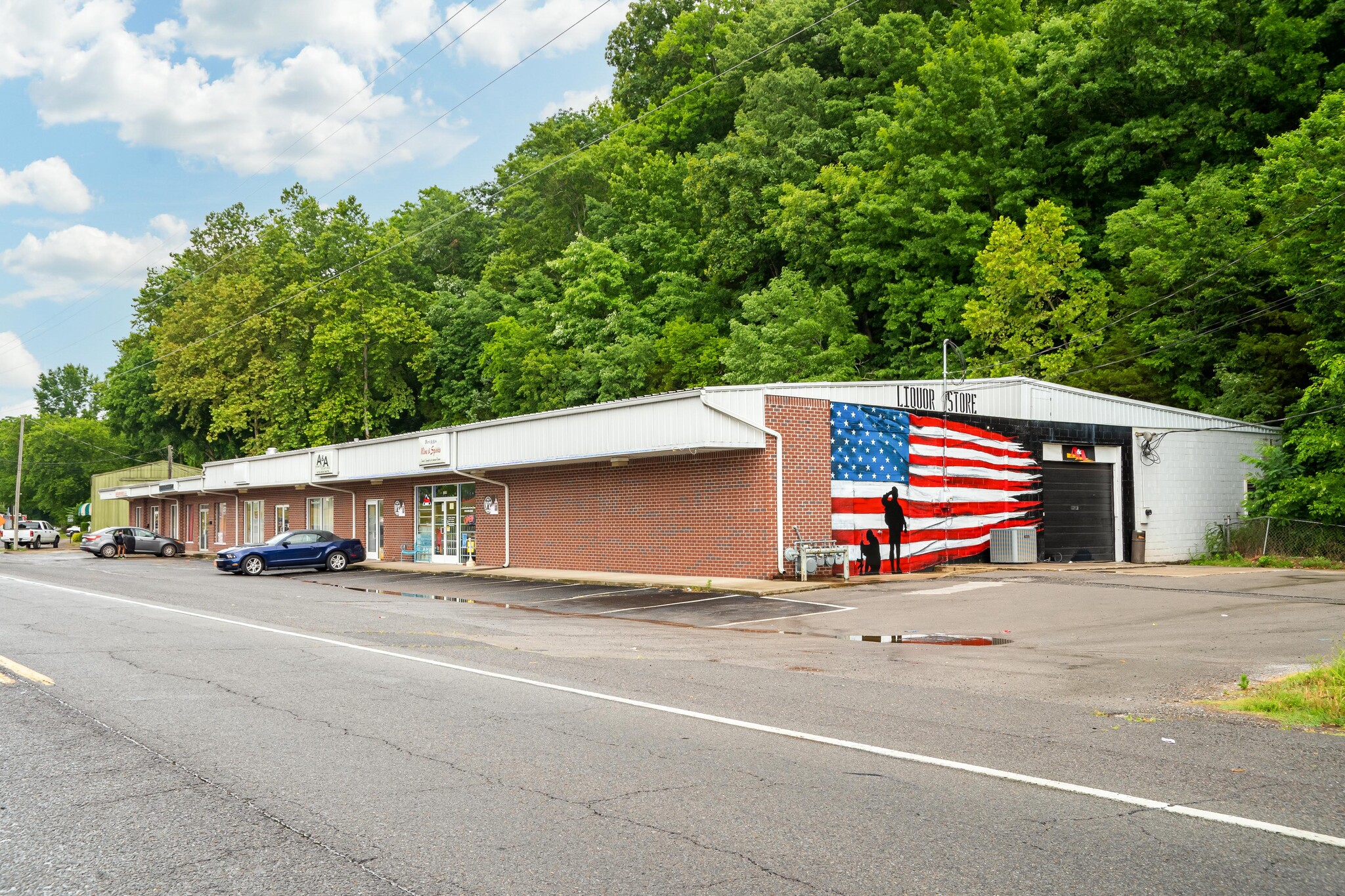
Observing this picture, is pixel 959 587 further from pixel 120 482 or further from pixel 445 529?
pixel 120 482

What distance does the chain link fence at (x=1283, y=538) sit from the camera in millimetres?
28203

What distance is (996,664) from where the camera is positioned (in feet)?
36.2

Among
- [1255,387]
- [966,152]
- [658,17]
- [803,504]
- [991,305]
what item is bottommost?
[803,504]

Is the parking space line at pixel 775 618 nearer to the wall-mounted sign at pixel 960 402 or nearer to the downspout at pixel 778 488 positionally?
the downspout at pixel 778 488

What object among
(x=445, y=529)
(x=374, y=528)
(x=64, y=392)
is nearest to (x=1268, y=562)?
(x=445, y=529)

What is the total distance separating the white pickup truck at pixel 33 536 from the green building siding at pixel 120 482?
487cm

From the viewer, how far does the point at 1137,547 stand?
96.2 ft

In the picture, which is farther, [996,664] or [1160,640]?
[1160,640]

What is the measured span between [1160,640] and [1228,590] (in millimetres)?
7964

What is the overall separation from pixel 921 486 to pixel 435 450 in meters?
15.4

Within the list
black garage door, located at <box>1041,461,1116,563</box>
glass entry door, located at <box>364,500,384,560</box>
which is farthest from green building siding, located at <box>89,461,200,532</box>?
black garage door, located at <box>1041,461,1116,563</box>

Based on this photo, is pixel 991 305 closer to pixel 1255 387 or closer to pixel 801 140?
pixel 1255 387

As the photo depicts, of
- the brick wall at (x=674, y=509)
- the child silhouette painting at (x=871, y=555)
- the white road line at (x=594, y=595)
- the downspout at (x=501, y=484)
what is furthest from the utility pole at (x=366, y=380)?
the child silhouette painting at (x=871, y=555)

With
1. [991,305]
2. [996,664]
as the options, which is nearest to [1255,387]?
[991,305]
